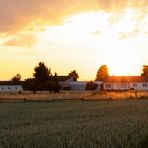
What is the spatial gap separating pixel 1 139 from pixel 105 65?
177 metres

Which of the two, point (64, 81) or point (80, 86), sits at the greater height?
point (64, 81)

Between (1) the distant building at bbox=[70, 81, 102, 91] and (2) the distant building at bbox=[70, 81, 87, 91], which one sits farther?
(2) the distant building at bbox=[70, 81, 87, 91]

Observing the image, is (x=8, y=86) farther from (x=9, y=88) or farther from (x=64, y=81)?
(x=64, y=81)

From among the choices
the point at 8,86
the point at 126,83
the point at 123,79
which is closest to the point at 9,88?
the point at 8,86

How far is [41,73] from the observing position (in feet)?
379

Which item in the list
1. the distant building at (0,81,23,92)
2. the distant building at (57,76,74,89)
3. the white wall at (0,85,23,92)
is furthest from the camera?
the distant building at (0,81,23,92)

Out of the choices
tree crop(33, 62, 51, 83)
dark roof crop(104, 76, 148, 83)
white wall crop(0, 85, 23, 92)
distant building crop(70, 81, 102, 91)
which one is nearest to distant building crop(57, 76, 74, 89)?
distant building crop(70, 81, 102, 91)

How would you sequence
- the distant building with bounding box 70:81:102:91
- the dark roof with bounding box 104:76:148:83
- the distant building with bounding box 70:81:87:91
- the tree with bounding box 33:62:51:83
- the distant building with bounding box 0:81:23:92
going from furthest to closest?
the distant building with bounding box 0:81:23:92, the distant building with bounding box 70:81:87:91, the distant building with bounding box 70:81:102:91, the dark roof with bounding box 104:76:148:83, the tree with bounding box 33:62:51:83

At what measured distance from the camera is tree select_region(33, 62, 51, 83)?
115m

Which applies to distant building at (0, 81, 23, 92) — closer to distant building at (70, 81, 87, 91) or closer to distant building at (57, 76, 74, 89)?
distant building at (57, 76, 74, 89)

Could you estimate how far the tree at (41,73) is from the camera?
115 metres

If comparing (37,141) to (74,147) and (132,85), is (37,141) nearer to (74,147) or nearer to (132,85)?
(74,147)

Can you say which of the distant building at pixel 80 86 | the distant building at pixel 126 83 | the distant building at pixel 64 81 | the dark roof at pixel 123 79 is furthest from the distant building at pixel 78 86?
the dark roof at pixel 123 79

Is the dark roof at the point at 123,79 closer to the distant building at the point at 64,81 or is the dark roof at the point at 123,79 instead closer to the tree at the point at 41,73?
the distant building at the point at 64,81
